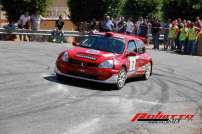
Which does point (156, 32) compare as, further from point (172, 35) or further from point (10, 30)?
point (10, 30)

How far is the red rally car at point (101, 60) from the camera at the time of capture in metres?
15.9

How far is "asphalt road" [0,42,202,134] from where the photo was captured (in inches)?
424

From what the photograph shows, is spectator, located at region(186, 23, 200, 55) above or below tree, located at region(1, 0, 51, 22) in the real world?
below

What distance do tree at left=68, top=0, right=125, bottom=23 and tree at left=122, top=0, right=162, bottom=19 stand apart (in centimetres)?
972

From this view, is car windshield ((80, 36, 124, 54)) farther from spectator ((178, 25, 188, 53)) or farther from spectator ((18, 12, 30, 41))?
spectator ((18, 12, 30, 41))

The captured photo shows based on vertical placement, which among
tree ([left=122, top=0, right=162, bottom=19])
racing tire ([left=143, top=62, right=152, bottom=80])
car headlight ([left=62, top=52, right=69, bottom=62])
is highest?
tree ([left=122, top=0, right=162, bottom=19])

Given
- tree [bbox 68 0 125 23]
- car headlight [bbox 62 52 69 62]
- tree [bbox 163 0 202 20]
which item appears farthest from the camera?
tree [bbox 163 0 202 20]

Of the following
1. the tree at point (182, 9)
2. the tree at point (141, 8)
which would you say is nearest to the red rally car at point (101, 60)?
the tree at point (182, 9)

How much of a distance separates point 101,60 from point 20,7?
23650mm

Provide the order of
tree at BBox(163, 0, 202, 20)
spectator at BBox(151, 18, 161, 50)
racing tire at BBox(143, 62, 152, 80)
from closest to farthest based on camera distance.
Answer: racing tire at BBox(143, 62, 152, 80), spectator at BBox(151, 18, 161, 50), tree at BBox(163, 0, 202, 20)

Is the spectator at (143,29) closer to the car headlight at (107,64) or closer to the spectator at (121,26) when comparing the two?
the spectator at (121,26)

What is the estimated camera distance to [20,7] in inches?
1519

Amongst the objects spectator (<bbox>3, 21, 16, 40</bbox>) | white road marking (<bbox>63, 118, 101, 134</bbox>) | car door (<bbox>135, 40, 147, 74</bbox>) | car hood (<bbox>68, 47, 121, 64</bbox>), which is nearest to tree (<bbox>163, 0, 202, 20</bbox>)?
spectator (<bbox>3, 21, 16, 40</bbox>)

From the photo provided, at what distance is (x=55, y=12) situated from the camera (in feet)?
221
